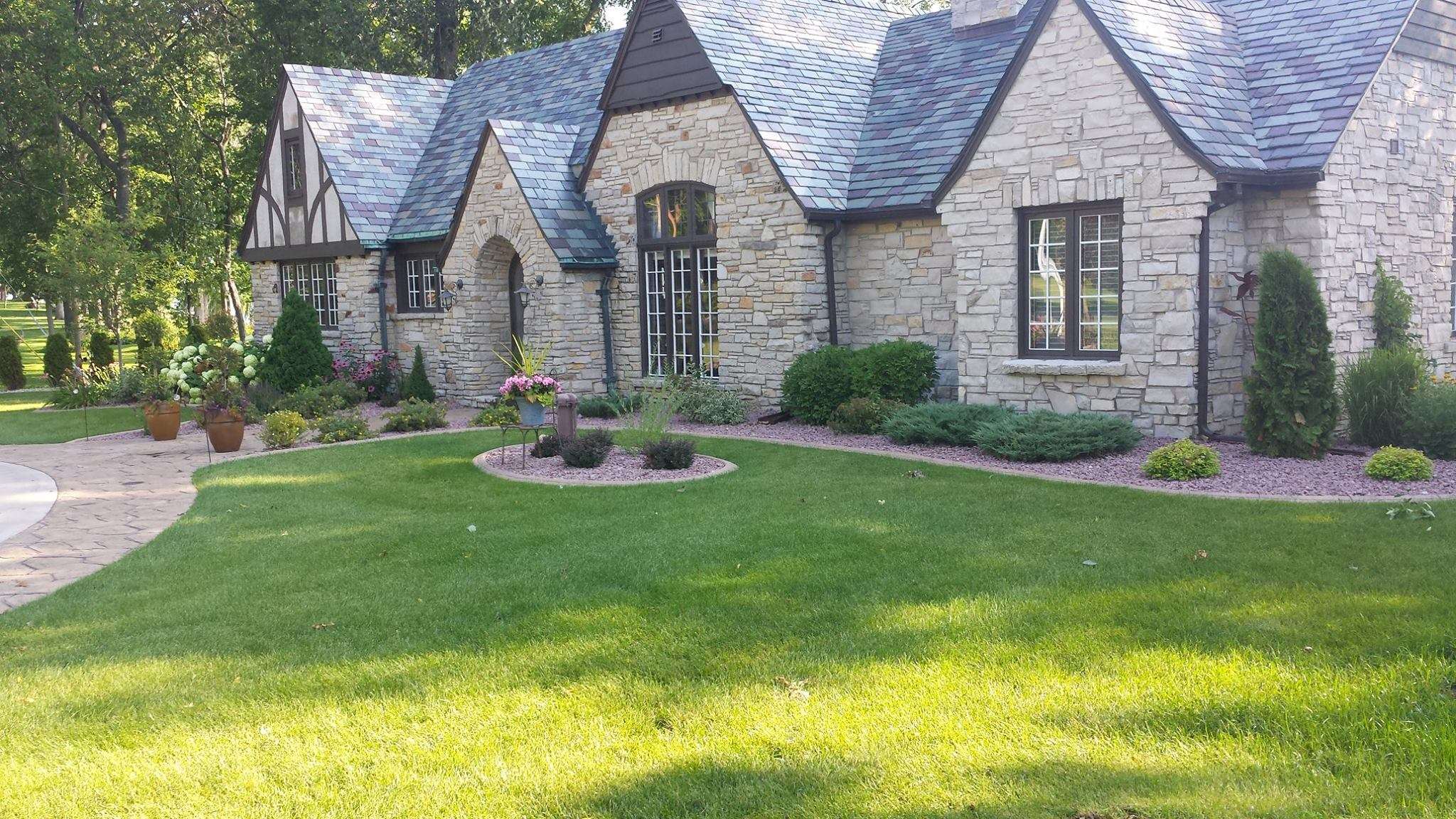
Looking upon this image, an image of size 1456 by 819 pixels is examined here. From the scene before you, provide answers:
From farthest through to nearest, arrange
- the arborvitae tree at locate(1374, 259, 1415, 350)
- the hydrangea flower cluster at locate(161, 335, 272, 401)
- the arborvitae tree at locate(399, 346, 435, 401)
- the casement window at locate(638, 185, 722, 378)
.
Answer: the arborvitae tree at locate(399, 346, 435, 401), the casement window at locate(638, 185, 722, 378), the hydrangea flower cluster at locate(161, 335, 272, 401), the arborvitae tree at locate(1374, 259, 1415, 350)

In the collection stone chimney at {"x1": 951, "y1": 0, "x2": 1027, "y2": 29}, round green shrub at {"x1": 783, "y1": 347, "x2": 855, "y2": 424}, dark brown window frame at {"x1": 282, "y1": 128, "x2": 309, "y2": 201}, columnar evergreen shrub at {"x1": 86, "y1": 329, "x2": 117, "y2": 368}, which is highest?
stone chimney at {"x1": 951, "y1": 0, "x2": 1027, "y2": 29}

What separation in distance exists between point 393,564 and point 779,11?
1343 centimetres

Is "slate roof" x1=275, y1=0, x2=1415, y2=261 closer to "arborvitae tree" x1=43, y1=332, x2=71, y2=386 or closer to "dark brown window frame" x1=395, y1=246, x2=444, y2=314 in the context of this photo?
"dark brown window frame" x1=395, y1=246, x2=444, y2=314

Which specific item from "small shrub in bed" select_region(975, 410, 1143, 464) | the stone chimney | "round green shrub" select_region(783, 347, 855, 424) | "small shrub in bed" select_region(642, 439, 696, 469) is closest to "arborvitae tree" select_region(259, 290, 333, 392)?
"round green shrub" select_region(783, 347, 855, 424)

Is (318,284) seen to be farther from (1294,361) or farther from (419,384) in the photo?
(1294,361)

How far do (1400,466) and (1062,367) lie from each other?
370 cm

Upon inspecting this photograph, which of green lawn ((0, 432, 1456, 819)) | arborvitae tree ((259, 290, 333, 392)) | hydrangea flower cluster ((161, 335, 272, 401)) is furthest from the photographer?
arborvitae tree ((259, 290, 333, 392))

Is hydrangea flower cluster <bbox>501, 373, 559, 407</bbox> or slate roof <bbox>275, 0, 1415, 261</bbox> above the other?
slate roof <bbox>275, 0, 1415, 261</bbox>

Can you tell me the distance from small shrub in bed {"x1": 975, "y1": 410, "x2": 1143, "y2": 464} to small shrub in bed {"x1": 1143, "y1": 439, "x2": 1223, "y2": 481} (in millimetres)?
1033

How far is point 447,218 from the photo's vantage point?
20.6 metres

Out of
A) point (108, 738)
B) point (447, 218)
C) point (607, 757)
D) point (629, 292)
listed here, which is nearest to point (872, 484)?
point (607, 757)

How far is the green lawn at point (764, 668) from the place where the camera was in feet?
14.4

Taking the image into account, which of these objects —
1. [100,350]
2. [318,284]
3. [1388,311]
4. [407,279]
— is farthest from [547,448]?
[100,350]

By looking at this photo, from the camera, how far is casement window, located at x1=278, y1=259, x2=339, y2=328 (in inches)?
911
